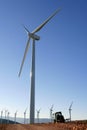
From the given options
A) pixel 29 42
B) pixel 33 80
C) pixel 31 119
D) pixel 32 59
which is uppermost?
pixel 29 42

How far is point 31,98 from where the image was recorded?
69.8m

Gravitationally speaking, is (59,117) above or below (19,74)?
below

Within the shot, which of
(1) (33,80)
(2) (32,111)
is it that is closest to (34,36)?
(1) (33,80)

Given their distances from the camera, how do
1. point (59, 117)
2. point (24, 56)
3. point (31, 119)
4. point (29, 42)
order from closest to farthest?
1. point (59, 117)
2. point (31, 119)
3. point (24, 56)
4. point (29, 42)

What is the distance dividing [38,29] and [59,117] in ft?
103

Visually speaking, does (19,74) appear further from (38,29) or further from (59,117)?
(59,117)

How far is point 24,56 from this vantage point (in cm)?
7256

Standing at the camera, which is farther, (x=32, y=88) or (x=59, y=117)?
(x=32, y=88)

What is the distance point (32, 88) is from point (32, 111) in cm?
607

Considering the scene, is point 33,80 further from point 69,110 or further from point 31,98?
point 69,110

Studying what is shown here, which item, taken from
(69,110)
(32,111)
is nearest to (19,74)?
(32,111)

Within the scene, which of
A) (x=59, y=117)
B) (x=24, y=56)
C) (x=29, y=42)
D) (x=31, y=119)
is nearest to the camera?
(x=59, y=117)

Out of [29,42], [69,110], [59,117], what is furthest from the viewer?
[69,110]

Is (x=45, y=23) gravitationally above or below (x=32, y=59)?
above
